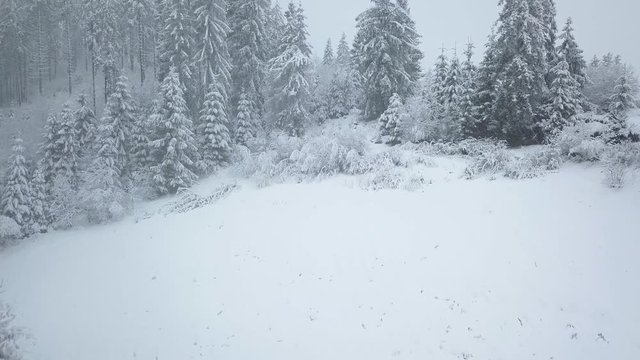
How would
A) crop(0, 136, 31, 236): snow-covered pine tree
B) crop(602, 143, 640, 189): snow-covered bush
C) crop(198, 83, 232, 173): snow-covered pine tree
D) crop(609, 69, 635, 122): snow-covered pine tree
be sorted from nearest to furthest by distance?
crop(602, 143, 640, 189): snow-covered bush
crop(0, 136, 31, 236): snow-covered pine tree
crop(609, 69, 635, 122): snow-covered pine tree
crop(198, 83, 232, 173): snow-covered pine tree

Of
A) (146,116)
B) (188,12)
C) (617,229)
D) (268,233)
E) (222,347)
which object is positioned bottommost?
(222,347)

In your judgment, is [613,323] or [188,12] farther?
[188,12]

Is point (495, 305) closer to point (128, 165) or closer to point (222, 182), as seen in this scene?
point (222, 182)

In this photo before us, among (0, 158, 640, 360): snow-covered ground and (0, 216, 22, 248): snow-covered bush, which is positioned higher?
(0, 158, 640, 360): snow-covered ground

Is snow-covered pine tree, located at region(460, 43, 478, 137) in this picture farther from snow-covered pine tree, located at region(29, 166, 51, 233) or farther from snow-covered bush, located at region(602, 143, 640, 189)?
snow-covered pine tree, located at region(29, 166, 51, 233)

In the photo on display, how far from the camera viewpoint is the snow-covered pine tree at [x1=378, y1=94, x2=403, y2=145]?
25561mm

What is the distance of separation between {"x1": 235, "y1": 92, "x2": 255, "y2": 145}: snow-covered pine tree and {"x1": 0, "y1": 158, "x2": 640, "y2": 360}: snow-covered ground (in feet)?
42.6

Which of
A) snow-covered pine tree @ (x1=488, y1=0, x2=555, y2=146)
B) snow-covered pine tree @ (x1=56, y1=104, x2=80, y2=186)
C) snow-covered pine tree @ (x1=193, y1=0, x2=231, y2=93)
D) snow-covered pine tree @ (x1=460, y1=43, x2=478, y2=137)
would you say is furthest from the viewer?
snow-covered pine tree @ (x1=193, y1=0, x2=231, y2=93)

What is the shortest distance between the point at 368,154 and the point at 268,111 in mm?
14642

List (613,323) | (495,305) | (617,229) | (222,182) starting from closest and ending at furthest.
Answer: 1. (613,323)
2. (495,305)
3. (617,229)
4. (222,182)

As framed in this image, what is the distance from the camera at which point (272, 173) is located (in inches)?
900

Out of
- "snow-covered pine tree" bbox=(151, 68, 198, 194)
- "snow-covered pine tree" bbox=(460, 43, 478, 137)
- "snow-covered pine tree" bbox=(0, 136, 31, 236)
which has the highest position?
"snow-covered pine tree" bbox=(460, 43, 478, 137)

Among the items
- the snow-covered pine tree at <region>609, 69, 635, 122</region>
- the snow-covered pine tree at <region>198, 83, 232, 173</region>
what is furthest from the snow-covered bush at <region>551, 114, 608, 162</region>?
the snow-covered pine tree at <region>198, 83, 232, 173</region>

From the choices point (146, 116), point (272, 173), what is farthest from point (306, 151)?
point (146, 116)
